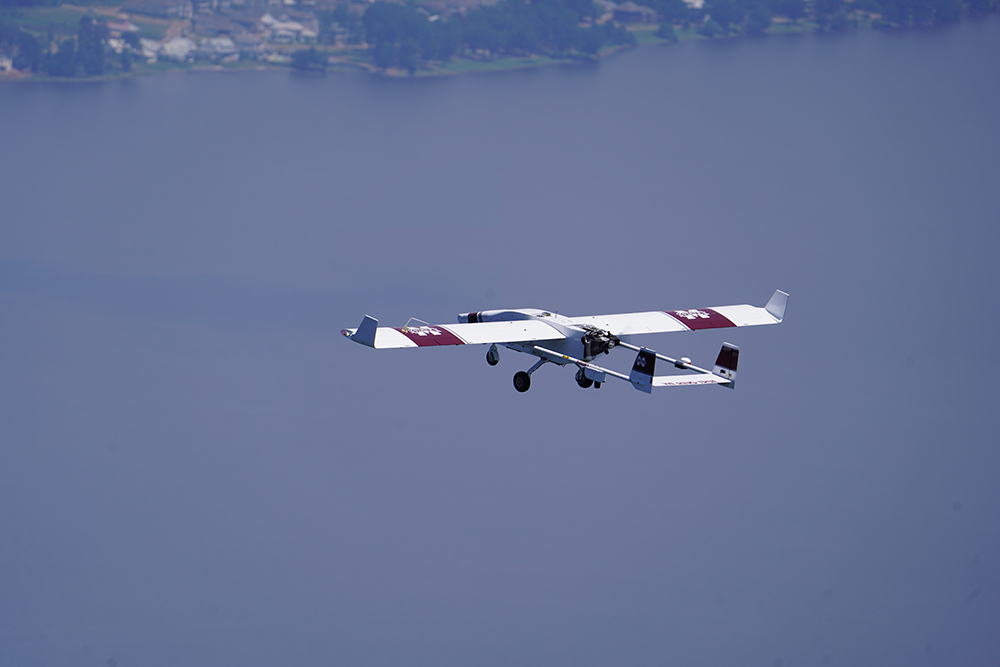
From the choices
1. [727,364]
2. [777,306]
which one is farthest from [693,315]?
[727,364]

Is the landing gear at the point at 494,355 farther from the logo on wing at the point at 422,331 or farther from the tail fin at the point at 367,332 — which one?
the tail fin at the point at 367,332

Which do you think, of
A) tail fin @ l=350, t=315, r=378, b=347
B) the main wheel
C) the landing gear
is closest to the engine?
the main wheel

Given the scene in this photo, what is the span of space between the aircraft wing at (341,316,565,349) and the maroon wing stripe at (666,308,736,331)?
1011cm

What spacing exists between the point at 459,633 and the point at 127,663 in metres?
49.5

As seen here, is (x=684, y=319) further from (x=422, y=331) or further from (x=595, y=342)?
(x=422, y=331)

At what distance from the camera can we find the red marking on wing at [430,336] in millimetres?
86750

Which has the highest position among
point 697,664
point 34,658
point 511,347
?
point 511,347

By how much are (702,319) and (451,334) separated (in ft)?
64.1

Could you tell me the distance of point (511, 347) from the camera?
304 feet

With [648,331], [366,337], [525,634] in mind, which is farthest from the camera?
[525,634]

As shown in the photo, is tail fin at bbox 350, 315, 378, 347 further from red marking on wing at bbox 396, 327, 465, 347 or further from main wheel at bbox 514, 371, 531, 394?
main wheel at bbox 514, 371, 531, 394

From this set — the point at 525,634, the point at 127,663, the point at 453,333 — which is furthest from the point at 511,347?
the point at 127,663

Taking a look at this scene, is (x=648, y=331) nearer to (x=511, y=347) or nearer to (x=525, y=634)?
(x=511, y=347)

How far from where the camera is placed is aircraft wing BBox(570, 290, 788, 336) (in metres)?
92.0
